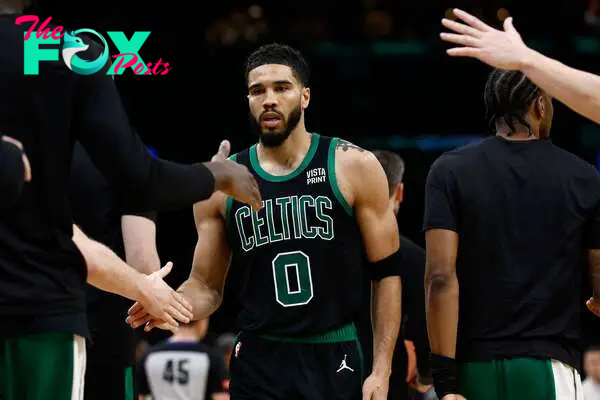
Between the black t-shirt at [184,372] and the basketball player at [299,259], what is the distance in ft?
13.6

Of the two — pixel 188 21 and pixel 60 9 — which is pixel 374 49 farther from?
pixel 60 9

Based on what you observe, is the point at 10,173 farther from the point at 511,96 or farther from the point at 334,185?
the point at 511,96

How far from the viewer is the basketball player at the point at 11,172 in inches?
137

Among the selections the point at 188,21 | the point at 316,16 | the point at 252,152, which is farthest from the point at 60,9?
the point at 252,152

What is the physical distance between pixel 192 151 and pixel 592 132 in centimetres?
506

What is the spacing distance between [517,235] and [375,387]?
1.01m

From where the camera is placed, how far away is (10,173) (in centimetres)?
347

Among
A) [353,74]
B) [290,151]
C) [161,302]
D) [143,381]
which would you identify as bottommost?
[143,381]

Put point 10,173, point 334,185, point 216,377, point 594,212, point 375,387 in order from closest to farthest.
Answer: point 10,173, point 594,212, point 375,387, point 334,185, point 216,377

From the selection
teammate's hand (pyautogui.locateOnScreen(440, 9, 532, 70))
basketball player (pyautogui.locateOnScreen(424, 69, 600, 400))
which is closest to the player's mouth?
basketball player (pyautogui.locateOnScreen(424, 69, 600, 400))

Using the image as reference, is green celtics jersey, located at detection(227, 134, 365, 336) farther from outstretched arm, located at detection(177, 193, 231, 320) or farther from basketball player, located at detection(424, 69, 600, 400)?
basketball player, located at detection(424, 69, 600, 400)

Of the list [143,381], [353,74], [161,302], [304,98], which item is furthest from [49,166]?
[353,74]

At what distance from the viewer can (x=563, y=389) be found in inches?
196

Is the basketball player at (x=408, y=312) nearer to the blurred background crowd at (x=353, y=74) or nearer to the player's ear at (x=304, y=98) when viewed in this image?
the player's ear at (x=304, y=98)
